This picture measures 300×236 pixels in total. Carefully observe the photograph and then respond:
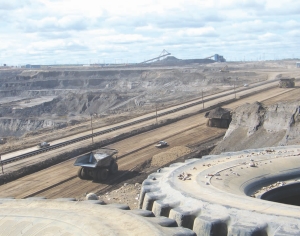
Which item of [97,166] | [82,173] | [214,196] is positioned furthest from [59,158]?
[214,196]

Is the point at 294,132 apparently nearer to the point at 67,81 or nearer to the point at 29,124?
the point at 29,124

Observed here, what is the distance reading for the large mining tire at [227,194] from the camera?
22.1 feet

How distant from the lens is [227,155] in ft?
39.0

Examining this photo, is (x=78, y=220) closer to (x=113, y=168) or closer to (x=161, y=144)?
(x=113, y=168)

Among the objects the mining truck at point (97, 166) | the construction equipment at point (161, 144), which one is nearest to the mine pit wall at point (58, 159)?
the construction equipment at point (161, 144)

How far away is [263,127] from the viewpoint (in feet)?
71.2

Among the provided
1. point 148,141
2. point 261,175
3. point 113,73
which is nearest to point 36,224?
point 261,175

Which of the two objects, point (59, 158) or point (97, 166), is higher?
point (97, 166)

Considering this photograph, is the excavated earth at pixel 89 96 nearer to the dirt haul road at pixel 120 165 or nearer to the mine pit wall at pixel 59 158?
the mine pit wall at pixel 59 158

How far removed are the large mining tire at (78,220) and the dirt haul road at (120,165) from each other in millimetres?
10826

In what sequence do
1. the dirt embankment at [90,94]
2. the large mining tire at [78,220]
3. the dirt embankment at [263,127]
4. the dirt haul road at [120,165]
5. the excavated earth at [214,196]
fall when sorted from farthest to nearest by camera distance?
the dirt embankment at [90,94], the dirt embankment at [263,127], the dirt haul road at [120,165], the excavated earth at [214,196], the large mining tire at [78,220]

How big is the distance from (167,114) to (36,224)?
34870mm

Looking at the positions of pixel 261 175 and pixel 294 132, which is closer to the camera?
pixel 261 175

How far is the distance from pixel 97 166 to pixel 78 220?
13052 millimetres
